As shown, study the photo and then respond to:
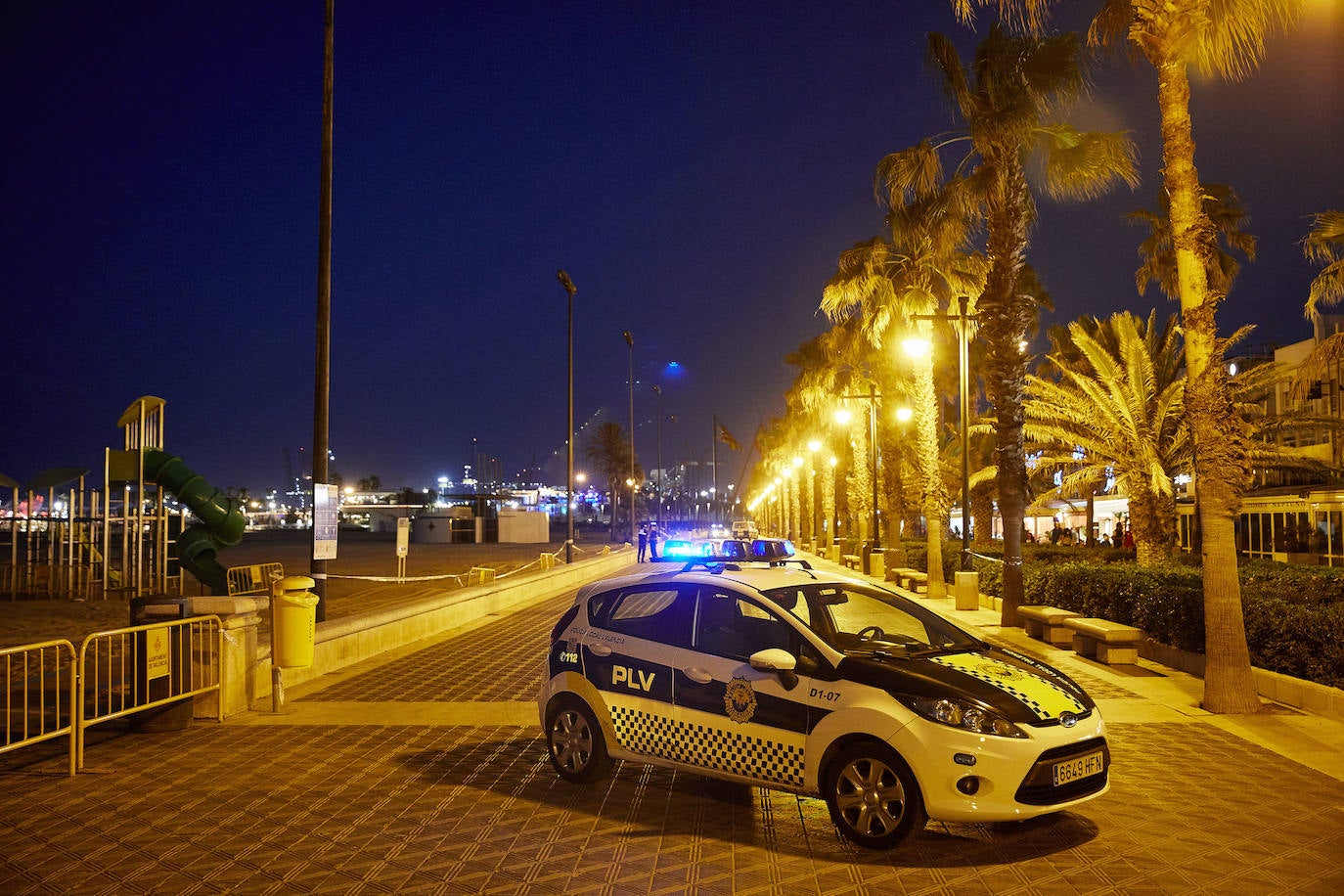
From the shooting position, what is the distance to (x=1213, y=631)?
10.3 metres

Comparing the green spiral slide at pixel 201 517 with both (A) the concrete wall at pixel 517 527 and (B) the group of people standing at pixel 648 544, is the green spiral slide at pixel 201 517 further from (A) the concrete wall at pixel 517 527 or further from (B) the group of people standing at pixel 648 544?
(A) the concrete wall at pixel 517 527

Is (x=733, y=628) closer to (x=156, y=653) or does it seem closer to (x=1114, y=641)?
(x=156, y=653)

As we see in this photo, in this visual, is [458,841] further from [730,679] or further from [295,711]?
[295,711]

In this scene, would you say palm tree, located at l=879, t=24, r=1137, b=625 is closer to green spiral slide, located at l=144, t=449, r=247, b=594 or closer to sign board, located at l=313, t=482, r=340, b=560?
sign board, located at l=313, t=482, r=340, b=560

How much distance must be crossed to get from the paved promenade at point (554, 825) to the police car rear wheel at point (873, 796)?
0.48ft

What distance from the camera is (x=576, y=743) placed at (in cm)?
748

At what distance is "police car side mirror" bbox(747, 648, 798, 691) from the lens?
20.3ft

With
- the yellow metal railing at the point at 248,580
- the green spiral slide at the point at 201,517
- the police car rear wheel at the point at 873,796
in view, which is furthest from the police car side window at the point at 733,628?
the green spiral slide at the point at 201,517

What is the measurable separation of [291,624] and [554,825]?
501 cm


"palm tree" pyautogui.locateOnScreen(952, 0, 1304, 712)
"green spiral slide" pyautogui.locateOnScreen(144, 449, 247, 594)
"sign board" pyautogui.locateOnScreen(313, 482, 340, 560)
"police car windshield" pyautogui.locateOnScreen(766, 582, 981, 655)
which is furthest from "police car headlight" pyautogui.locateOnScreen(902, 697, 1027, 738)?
"green spiral slide" pyautogui.locateOnScreen(144, 449, 247, 594)

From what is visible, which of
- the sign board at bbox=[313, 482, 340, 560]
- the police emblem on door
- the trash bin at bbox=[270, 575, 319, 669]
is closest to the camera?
the police emblem on door

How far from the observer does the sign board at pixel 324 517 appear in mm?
13867

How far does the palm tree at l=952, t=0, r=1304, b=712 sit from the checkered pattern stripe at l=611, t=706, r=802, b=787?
20.0 feet

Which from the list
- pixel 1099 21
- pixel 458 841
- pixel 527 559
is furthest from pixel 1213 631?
pixel 527 559
